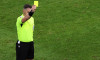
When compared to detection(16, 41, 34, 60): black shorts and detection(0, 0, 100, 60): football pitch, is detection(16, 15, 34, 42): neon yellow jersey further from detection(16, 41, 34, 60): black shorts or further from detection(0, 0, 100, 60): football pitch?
detection(0, 0, 100, 60): football pitch

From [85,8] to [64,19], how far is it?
241cm

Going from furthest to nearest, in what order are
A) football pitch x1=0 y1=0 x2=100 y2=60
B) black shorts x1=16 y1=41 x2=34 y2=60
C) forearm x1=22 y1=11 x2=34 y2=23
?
1. football pitch x1=0 y1=0 x2=100 y2=60
2. black shorts x1=16 y1=41 x2=34 y2=60
3. forearm x1=22 y1=11 x2=34 y2=23

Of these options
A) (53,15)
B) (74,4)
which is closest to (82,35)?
(53,15)

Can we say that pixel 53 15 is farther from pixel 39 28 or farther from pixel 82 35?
pixel 82 35

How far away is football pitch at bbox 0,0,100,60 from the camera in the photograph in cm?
980

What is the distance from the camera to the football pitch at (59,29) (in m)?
9.80

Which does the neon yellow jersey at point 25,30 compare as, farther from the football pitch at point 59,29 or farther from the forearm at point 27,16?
the football pitch at point 59,29

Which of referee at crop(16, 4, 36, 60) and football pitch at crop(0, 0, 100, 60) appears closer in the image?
referee at crop(16, 4, 36, 60)

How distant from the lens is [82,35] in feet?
38.4

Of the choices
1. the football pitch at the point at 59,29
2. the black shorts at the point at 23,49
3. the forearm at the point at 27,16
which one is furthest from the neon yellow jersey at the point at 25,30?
the football pitch at the point at 59,29

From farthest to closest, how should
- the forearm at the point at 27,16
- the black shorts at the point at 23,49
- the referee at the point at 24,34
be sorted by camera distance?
the black shorts at the point at 23,49, the referee at the point at 24,34, the forearm at the point at 27,16

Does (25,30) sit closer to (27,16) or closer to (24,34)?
(24,34)

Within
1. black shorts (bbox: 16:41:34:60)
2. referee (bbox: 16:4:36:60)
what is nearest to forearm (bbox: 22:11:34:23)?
referee (bbox: 16:4:36:60)

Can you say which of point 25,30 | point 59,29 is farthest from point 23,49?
point 59,29
